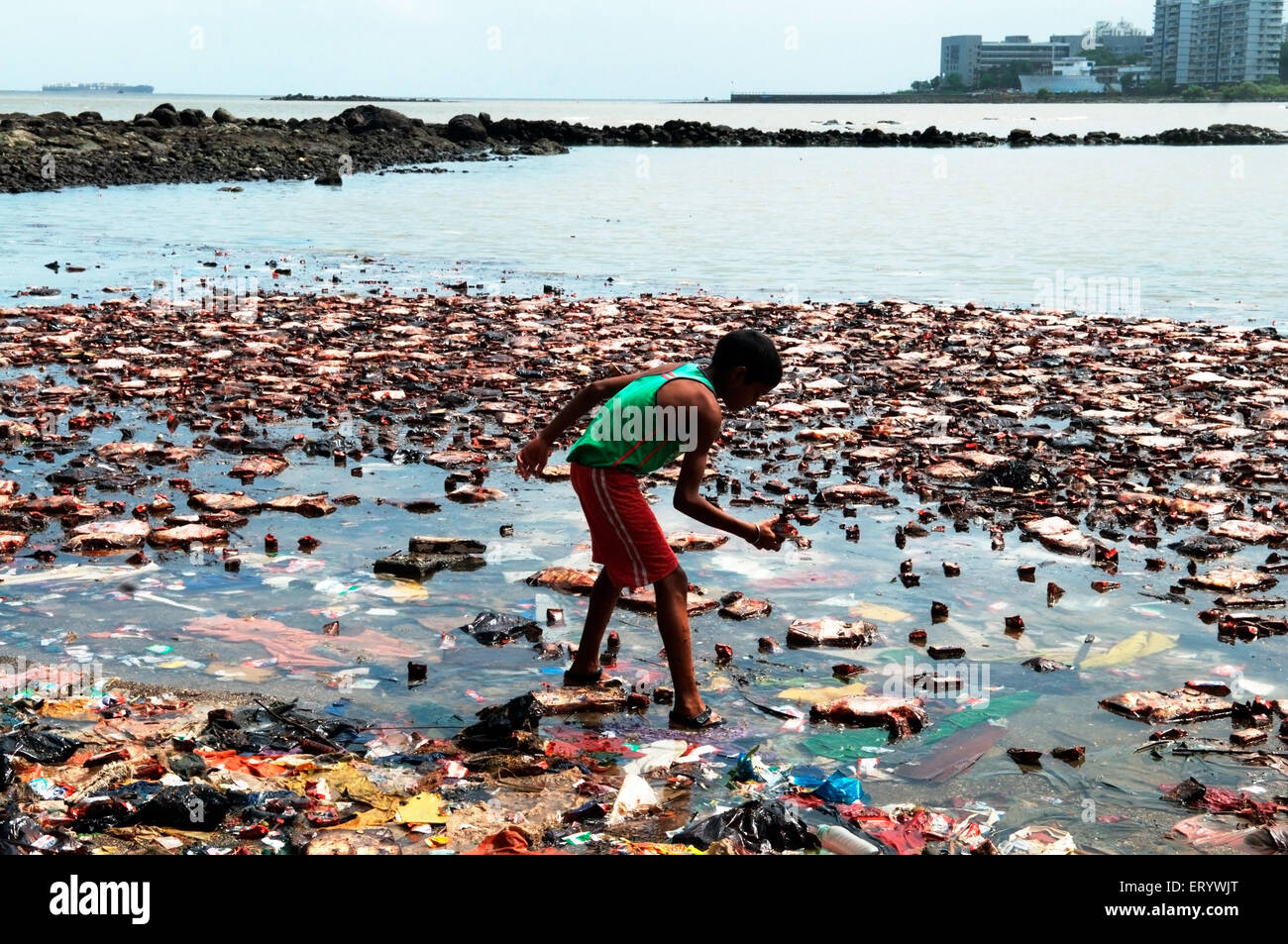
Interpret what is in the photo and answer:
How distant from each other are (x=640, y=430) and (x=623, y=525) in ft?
1.48

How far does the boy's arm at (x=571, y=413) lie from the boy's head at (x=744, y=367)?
312 millimetres

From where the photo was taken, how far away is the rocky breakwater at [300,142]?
45.1m

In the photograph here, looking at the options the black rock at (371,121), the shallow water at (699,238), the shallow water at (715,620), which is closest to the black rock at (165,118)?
the black rock at (371,121)

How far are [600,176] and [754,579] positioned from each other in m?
49.9

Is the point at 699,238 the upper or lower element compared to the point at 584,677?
upper

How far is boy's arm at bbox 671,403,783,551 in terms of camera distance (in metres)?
5.48

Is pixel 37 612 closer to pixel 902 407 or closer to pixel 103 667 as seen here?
pixel 103 667

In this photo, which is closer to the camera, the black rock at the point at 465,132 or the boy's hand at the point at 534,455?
the boy's hand at the point at 534,455

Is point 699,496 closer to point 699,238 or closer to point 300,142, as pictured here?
point 699,238

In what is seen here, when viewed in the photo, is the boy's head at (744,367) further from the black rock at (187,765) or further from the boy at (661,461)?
the black rock at (187,765)

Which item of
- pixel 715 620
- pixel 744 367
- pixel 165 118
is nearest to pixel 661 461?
pixel 744 367

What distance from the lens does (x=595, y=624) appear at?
6.12m

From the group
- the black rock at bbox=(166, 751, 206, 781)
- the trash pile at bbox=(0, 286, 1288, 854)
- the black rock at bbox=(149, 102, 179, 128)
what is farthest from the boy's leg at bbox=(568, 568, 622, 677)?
the black rock at bbox=(149, 102, 179, 128)

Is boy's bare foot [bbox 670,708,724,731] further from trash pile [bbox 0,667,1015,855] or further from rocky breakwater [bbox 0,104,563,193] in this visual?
rocky breakwater [bbox 0,104,563,193]
